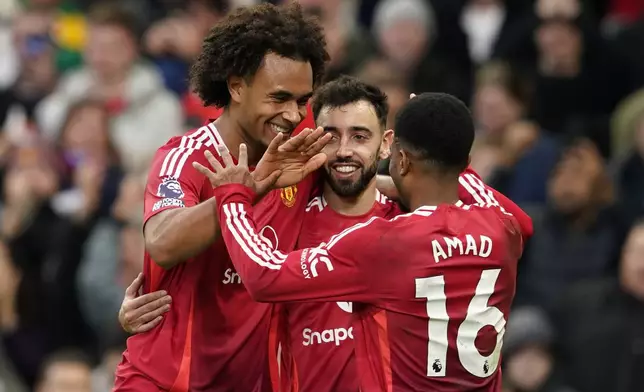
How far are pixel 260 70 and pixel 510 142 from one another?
15.5ft

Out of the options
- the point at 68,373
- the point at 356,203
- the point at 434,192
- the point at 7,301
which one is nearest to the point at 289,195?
the point at 356,203

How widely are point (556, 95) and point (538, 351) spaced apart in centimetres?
242

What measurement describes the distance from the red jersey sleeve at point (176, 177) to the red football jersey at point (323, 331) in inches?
A: 24.3

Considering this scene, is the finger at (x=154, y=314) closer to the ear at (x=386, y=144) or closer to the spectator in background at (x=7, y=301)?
Result: the ear at (x=386, y=144)

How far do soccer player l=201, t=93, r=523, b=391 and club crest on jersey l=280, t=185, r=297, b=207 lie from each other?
611 millimetres

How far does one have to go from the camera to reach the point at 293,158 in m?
6.07

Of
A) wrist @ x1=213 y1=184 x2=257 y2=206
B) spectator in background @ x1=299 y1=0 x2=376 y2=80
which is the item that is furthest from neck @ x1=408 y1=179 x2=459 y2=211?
spectator in background @ x1=299 y1=0 x2=376 y2=80

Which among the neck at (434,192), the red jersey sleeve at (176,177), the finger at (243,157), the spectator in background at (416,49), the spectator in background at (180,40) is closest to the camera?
the neck at (434,192)

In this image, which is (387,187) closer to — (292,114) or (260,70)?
(292,114)

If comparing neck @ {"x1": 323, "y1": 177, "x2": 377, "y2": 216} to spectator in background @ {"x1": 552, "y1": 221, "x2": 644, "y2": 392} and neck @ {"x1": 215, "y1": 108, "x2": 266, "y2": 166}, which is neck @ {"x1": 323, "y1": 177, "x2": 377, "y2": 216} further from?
spectator in background @ {"x1": 552, "y1": 221, "x2": 644, "y2": 392}

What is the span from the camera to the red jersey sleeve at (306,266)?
5.81 m

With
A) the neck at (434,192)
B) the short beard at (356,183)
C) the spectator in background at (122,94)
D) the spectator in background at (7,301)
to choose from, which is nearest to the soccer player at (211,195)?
the short beard at (356,183)

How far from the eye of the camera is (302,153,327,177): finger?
608cm

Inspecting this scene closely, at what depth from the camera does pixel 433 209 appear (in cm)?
588
